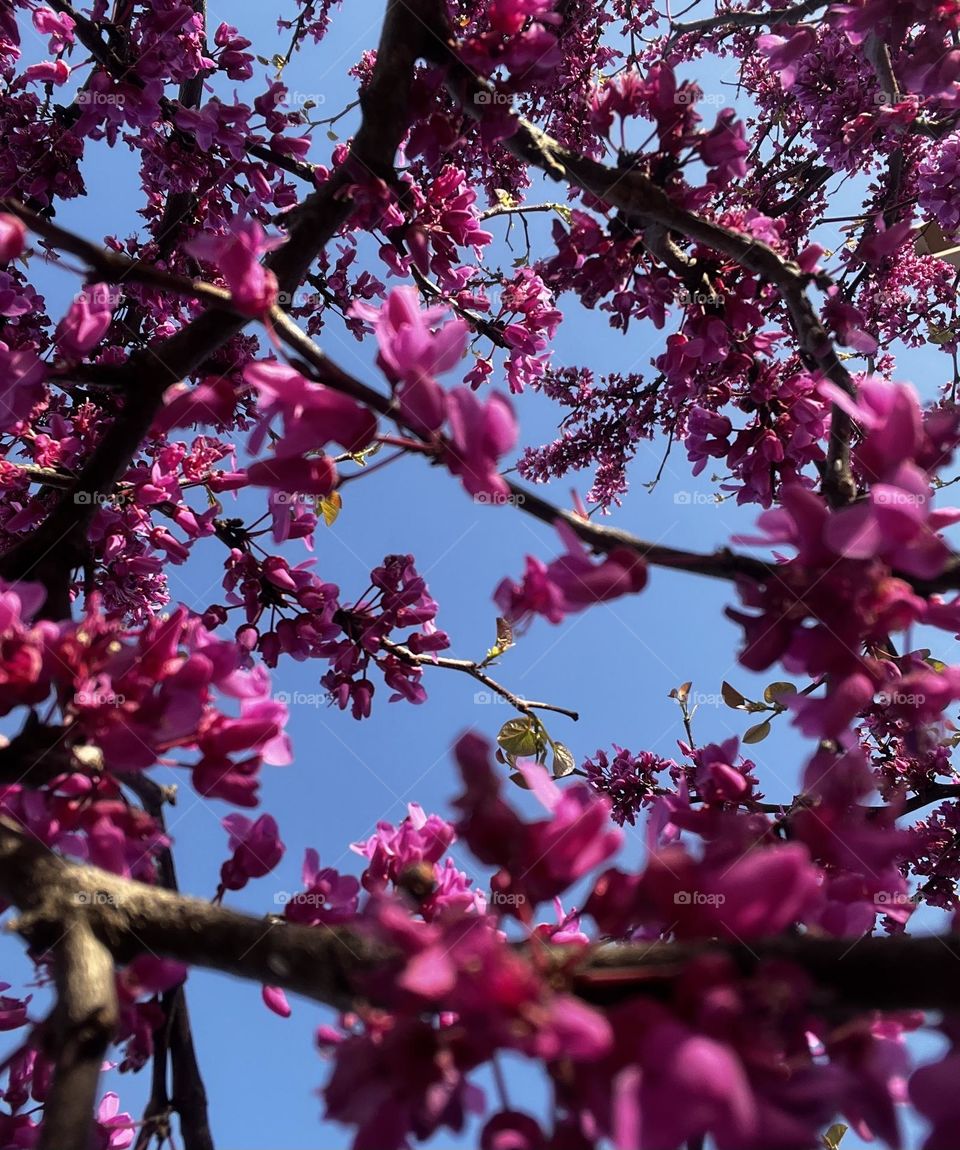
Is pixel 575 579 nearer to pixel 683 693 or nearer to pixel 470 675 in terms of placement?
pixel 470 675

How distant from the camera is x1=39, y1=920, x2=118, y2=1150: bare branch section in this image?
35.5 inches

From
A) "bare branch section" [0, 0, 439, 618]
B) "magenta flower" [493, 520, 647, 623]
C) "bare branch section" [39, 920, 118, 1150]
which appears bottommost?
"bare branch section" [39, 920, 118, 1150]

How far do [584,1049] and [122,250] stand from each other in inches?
185

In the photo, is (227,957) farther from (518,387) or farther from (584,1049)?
(518,387)

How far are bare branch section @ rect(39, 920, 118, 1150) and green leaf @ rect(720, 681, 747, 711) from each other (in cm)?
316

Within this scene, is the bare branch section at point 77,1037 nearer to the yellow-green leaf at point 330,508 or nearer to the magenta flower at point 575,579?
the magenta flower at point 575,579

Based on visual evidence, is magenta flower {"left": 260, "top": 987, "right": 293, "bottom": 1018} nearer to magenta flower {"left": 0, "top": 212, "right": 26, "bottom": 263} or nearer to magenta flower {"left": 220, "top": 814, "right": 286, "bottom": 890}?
magenta flower {"left": 220, "top": 814, "right": 286, "bottom": 890}

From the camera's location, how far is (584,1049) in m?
0.76

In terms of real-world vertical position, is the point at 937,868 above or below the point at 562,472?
below

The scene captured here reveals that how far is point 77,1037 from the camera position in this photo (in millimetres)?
936

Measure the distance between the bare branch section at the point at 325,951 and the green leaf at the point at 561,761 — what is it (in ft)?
7.80

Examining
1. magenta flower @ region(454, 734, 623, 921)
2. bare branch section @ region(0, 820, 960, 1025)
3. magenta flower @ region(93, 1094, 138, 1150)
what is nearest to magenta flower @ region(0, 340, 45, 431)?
bare branch section @ region(0, 820, 960, 1025)

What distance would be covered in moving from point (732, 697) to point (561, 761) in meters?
0.94

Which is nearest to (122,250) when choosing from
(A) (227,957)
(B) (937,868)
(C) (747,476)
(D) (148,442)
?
(D) (148,442)
